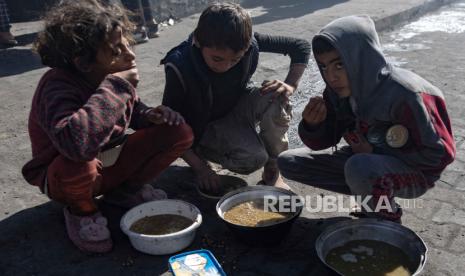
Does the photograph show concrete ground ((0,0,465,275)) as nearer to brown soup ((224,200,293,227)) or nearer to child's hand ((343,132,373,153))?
brown soup ((224,200,293,227))

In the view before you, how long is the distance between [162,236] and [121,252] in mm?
282

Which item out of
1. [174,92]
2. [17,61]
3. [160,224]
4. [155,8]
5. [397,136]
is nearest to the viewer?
[397,136]

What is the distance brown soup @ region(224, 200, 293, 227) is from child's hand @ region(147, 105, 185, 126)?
0.55 meters

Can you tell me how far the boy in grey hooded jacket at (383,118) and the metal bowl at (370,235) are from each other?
4.1 inches

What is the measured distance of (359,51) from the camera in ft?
8.59

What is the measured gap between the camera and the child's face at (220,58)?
2854 mm

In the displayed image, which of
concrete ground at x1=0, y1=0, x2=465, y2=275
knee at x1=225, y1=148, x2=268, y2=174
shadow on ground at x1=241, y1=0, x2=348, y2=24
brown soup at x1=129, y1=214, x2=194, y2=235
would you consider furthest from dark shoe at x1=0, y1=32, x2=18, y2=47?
brown soup at x1=129, y1=214, x2=194, y2=235

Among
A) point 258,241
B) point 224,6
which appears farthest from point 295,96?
point 258,241

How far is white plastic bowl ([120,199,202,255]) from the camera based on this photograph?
256 centimetres

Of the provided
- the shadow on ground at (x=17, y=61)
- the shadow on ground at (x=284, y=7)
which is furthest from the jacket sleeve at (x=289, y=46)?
the shadow on ground at (x=284, y=7)

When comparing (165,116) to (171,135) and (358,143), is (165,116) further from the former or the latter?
(358,143)

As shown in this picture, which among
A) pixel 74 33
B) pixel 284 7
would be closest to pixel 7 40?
pixel 74 33

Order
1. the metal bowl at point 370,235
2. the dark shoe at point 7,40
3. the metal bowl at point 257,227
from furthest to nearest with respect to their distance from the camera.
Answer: the dark shoe at point 7,40 → the metal bowl at point 257,227 → the metal bowl at point 370,235

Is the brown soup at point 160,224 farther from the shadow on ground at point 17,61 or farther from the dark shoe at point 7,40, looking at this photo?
the dark shoe at point 7,40
